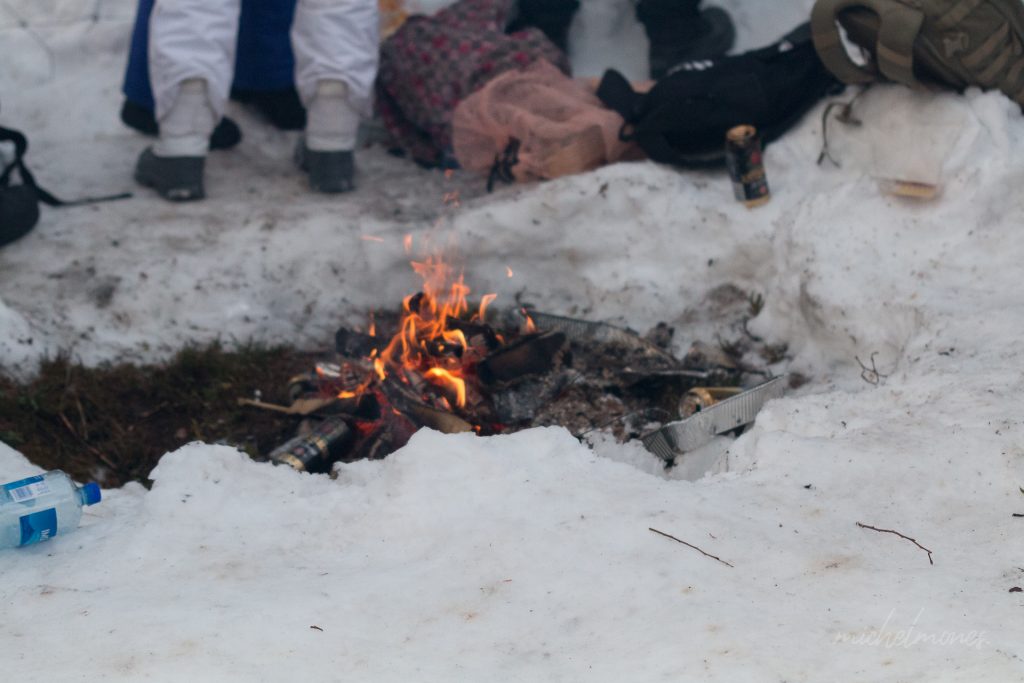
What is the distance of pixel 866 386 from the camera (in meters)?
3.29

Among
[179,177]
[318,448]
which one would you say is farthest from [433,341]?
[179,177]

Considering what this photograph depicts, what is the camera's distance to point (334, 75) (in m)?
4.79

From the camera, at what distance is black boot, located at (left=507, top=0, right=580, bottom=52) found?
5.90 meters

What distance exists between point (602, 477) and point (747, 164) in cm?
198

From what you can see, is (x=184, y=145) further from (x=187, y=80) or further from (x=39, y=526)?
(x=39, y=526)

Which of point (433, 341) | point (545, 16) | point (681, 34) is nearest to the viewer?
point (433, 341)

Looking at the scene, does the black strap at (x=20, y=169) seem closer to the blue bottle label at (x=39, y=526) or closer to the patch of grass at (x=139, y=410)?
the patch of grass at (x=139, y=410)

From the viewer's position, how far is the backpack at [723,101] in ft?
14.2

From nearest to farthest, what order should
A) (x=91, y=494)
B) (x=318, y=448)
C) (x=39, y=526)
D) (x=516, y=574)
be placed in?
(x=516, y=574)
(x=39, y=526)
(x=91, y=494)
(x=318, y=448)

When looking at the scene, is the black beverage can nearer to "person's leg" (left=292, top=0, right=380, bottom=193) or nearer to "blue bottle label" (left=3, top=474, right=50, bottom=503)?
"blue bottle label" (left=3, top=474, right=50, bottom=503)

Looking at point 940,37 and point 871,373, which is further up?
point 940,37

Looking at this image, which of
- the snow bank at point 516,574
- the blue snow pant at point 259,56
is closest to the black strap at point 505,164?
the blue snow pant at point 259,56

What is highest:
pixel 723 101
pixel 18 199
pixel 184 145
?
pixel 723 101

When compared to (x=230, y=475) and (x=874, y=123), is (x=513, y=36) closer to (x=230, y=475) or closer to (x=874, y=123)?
(x=874, y=123)
